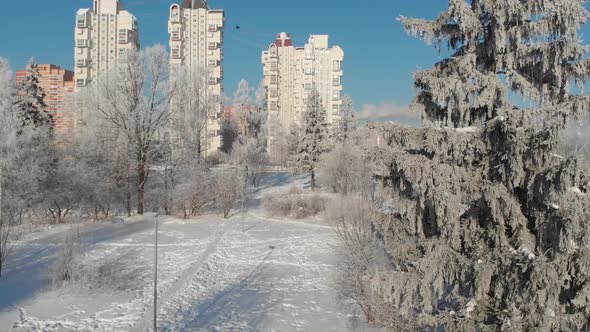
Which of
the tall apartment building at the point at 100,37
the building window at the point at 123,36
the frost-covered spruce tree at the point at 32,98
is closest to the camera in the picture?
the frost-covered spruce tree at the point at 32,98

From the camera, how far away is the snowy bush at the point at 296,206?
32969mm

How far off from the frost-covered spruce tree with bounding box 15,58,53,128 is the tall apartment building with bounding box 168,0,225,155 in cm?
1726

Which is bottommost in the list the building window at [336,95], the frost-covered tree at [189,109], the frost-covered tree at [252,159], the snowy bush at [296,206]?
the snowy bush at [296,206]

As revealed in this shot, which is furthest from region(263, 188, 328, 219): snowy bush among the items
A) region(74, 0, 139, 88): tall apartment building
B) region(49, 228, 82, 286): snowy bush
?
region(74, 0, 139, 88): tall apartment building

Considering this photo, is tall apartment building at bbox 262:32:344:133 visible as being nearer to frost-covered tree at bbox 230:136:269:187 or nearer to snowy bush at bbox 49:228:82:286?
frost-covered tree at bbox 230:136:269:187

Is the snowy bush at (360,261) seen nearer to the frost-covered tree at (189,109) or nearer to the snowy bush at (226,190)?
the snowy bush at (226,190)

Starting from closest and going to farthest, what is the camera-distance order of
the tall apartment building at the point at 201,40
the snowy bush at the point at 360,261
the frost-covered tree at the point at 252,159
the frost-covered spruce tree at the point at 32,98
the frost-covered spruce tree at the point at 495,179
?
the frost-covered spruce tree at the point at 495,179, the snowy bush at the point at 360,261, the frost-covered spruce tree at the point at 32,98, the frost-covered tree at the point at 252,159, the tall apartment building at the point at 201,40

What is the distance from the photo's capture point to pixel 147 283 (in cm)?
1709

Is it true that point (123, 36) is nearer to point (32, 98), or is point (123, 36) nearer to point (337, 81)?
point (32, 98)

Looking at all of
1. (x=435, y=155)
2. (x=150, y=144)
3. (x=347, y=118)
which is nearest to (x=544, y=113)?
(x=435, y=155)

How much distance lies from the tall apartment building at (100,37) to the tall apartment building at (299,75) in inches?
882

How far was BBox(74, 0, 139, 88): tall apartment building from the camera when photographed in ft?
175

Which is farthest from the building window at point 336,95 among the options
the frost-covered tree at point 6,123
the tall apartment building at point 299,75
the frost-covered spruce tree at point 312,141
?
the frost-covered tree at point 6,123

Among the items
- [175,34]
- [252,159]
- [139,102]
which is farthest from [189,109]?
[175,34]
